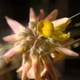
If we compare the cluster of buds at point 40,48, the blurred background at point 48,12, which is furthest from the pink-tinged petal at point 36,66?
the blurred background at point 48,12

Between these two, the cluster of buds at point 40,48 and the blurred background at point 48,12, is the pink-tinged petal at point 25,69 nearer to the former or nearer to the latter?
the cluster of buds at point 40,48

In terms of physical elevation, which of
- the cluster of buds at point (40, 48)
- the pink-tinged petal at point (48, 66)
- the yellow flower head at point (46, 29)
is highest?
the yellow flower head at point (46, 29)

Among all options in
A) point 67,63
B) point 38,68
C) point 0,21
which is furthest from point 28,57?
point 0,21

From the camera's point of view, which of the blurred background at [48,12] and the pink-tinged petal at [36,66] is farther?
the blurred background at [48,12]

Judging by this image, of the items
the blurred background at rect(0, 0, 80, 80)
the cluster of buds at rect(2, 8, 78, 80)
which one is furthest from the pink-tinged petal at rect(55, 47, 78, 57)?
the blurred background at rect(0, 0, 80, 80)

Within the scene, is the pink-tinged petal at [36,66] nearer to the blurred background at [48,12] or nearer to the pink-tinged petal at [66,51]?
the pink-tinged petal at [66,51]

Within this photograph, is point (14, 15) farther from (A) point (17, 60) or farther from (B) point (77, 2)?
(A) point (17, 60)

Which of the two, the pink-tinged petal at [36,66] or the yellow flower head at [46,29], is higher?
the yellow flower head at [46,29]
